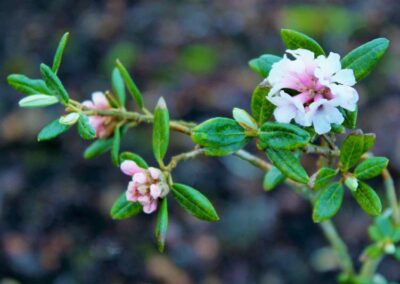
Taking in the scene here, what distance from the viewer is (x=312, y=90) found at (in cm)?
115

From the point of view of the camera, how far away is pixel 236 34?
3639mm

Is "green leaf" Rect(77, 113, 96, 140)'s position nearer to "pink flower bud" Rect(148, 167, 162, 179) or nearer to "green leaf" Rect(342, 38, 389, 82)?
"pink flower bud" Rect(148, 167, 162, 179)

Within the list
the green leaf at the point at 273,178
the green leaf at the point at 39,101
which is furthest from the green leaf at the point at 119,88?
the green leaf at the point at 273,178

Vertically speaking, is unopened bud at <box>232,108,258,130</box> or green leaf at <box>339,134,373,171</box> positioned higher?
unopened bud at <box>232,108,258,130</box>

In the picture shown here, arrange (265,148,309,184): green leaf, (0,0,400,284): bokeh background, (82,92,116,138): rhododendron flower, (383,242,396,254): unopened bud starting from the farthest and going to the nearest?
(0,0,400,284): bokeh background → (383,242,396,254): unopened bud → (82,92,116,138): rhododendron flower → (265,148,309,184): green leaf

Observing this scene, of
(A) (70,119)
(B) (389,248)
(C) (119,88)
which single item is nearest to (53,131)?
(A) (70,119)

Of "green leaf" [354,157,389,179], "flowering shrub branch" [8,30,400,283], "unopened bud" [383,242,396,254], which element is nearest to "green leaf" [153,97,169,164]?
"flowering shrub branch" [8,30,400,283]

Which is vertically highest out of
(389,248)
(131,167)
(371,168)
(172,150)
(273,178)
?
(131,167)

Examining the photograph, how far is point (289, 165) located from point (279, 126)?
0.09m

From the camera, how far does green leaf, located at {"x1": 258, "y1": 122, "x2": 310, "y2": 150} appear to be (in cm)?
116

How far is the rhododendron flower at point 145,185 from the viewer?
125cm

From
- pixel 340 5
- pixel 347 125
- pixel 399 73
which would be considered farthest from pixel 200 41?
pixel 347 125

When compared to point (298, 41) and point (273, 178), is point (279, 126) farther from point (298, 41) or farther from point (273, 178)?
point (273, 178)

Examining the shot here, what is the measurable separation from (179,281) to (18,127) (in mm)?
1210
